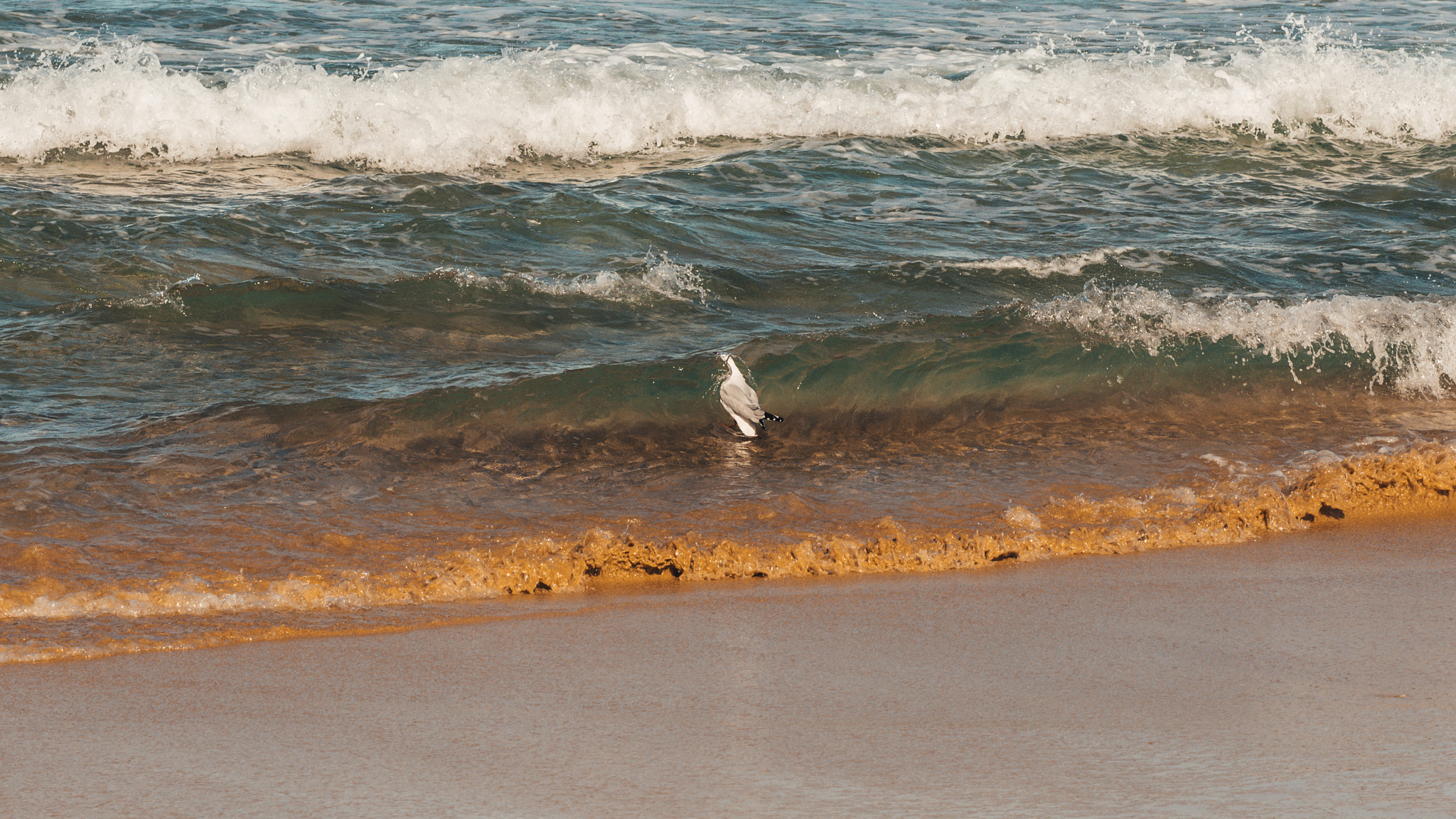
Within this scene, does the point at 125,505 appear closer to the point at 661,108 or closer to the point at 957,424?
the point at 957,424

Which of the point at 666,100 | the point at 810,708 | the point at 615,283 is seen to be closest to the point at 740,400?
the point at 615,283

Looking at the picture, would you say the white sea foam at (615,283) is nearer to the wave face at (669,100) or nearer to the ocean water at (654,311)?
the ocean water at (654,311)

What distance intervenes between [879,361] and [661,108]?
18.4 ft

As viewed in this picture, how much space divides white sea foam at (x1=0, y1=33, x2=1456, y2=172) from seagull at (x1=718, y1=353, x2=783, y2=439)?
4799mm

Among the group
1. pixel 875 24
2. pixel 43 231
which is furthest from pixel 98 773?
pixel 875 24

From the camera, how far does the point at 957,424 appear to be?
473 cm

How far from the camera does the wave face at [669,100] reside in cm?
902

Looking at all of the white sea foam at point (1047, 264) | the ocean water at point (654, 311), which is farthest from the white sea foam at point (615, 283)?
the white sea foam at point (1047, 264)

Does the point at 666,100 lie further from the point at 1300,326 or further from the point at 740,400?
the point at 740,400

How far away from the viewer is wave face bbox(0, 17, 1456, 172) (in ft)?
29.6

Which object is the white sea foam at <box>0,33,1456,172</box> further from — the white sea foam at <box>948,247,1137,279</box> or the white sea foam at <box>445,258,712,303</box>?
the white sea foam at <box>948,247,1137,279</box>

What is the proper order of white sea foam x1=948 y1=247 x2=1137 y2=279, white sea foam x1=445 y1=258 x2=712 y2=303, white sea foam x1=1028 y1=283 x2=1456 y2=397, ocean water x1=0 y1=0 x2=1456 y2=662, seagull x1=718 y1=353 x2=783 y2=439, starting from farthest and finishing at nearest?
white sea foam x1=948 y1=247 x2=1137 y2=279 → white sea foam x1=445 y1=258 x2=712 y2=303 → white sea foam x1=1028 y1=283 x2=1456 y2=397 → seagull x1=718 y1=353 x2=783 y2=439 → ocean water x1=0 y1=0 x2=1456 y2=662

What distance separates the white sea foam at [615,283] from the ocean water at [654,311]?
0.03 metres

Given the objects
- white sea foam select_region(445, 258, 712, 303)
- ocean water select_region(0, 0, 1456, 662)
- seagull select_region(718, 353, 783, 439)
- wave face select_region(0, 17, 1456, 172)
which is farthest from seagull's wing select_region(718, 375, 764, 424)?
wave face select_region(0, 17, 1456, 172)
